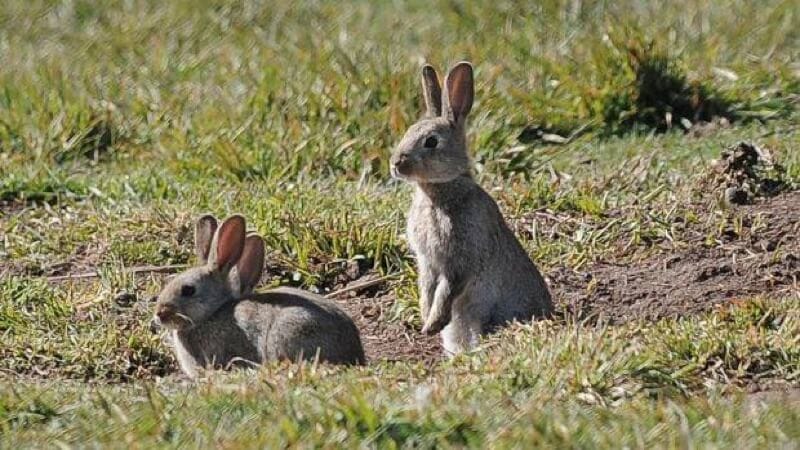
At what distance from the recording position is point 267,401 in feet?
19.1

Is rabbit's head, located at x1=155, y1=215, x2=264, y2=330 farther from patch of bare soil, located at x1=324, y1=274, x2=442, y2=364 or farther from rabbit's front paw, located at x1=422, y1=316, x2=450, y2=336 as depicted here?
rabbit's front paw, located at x1=422, y1=316, x2=450, y2=336

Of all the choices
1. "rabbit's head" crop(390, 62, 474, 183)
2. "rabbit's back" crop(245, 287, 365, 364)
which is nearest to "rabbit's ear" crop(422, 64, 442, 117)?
"rabbit's head" crop(390, 62, 474, 183)

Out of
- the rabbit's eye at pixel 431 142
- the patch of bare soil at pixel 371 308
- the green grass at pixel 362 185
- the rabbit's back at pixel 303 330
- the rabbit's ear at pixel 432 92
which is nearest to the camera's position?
the green grass at pixel 362 185

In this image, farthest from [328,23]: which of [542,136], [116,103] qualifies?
[542,136]

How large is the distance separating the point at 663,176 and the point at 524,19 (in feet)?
10.3

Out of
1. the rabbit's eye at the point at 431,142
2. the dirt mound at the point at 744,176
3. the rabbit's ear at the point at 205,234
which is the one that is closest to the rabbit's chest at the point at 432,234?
the rabbit's eye at the point at 431,142

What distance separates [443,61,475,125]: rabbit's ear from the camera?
803 cm

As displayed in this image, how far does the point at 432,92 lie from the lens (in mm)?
8219

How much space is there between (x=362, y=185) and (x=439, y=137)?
1.76m

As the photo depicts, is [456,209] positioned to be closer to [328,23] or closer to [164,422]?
[164,422]

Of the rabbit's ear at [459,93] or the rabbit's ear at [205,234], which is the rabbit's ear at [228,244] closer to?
the rabbit's ear at [205,234]

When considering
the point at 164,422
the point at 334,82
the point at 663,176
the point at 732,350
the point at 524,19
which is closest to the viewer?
the point at 164,422

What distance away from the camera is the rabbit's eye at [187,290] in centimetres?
775

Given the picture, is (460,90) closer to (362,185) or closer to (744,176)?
(744,176)
